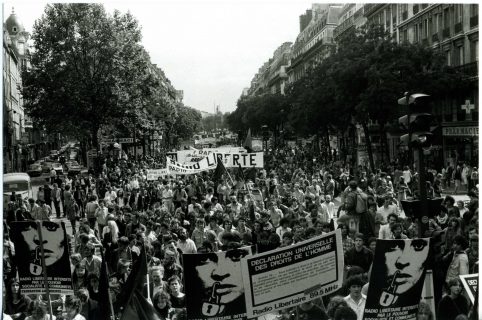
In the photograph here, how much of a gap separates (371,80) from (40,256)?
28.1 m

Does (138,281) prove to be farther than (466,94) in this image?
No

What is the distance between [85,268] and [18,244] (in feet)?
4.69

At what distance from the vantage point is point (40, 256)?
9.32 m

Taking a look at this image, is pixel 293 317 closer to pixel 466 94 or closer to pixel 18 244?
pixel 18 244

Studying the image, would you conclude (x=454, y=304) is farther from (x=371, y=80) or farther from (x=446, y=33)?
(x=446, y=33)

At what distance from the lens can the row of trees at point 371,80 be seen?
114 ft

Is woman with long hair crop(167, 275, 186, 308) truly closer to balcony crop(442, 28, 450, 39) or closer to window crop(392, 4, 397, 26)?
balcony crop(442, 28, 450, 39)

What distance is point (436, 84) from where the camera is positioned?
112 feet

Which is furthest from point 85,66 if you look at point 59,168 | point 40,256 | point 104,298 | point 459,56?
point 104,298

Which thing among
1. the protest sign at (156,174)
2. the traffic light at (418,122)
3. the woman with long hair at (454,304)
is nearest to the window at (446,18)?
the protest sign at (156,174)

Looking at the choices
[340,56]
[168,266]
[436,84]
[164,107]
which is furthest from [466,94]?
[168,266]

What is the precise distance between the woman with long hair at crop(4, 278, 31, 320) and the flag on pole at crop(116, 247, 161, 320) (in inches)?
65.0

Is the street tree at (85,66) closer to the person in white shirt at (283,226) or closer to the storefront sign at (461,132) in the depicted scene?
the storefront sign at (461,132)

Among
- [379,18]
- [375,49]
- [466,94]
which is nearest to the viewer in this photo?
[466,94]
